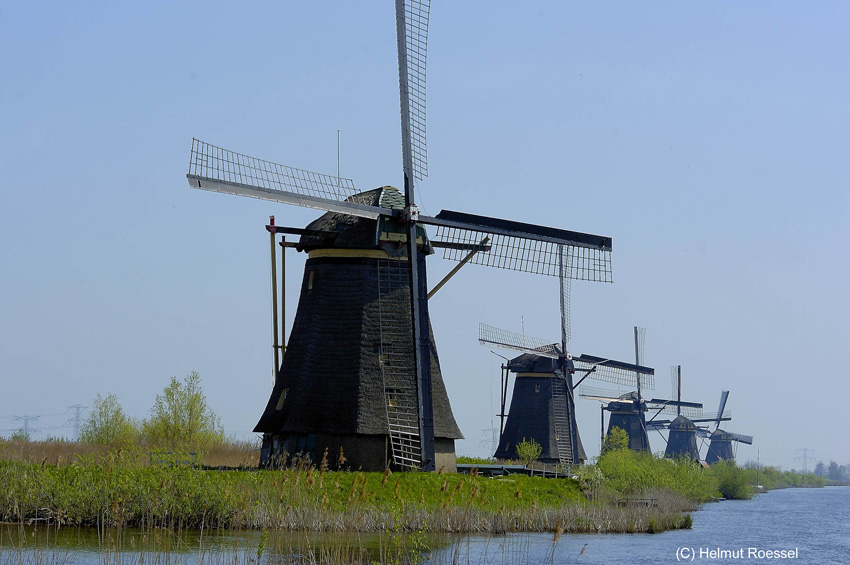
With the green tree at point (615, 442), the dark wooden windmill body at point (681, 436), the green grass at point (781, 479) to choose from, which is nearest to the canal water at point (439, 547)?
the green tree at point (615, 442)

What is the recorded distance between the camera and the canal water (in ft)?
46.9

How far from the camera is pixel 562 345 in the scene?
4750 centimetres

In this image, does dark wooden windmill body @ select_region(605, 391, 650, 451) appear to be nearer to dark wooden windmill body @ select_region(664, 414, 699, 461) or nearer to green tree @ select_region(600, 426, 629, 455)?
green tree @ select_region(600, 426, 629, 455)

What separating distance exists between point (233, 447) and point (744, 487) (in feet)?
120

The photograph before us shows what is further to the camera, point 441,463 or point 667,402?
point 667,402

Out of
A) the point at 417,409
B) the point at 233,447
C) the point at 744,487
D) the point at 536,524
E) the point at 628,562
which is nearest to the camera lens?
the point at 628,562

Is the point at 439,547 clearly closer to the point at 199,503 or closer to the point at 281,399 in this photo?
the point at 199,503

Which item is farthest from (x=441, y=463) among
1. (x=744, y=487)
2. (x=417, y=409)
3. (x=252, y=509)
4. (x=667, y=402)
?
(x=667, y=402)

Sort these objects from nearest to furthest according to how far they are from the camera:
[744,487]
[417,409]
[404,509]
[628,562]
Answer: [628,562]
[404,509]
[417,409]
[744,487]

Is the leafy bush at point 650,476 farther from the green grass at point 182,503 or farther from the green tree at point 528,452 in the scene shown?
the green grass at point 182,503

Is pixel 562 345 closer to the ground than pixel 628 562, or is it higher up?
higher up

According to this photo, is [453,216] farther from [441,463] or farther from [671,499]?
[671,499]

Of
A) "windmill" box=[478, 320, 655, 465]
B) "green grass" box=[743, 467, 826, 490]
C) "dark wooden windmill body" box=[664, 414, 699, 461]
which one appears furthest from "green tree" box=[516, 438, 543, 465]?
"green grass" box=[743, 467, 826, 490]

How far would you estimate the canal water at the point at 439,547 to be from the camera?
14281 mm
